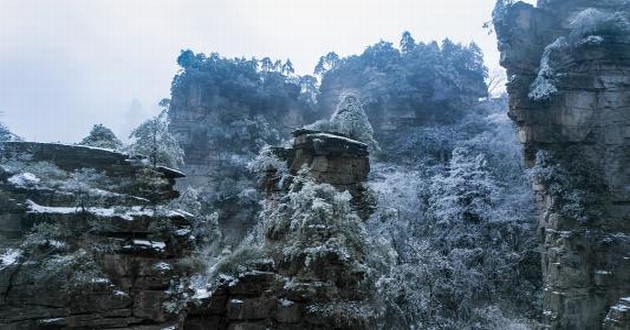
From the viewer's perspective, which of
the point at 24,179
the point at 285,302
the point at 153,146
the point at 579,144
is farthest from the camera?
the point at 579,144

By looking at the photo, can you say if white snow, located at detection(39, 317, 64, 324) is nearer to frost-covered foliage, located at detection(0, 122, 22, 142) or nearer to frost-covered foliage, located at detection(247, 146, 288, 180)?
frost-covered foliage, located at detection(0, 122, 22, 142)

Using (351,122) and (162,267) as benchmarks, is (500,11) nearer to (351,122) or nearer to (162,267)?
(351,122)

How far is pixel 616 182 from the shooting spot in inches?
580

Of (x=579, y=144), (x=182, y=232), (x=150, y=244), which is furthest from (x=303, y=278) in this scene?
(x=579, y=144)

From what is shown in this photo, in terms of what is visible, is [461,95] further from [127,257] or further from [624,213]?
[127,257]

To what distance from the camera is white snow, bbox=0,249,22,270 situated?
661 centimetres

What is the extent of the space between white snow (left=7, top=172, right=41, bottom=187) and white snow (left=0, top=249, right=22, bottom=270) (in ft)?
4.04

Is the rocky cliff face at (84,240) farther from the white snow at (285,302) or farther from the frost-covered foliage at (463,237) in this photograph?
the frost-covered foliage at (463,237)

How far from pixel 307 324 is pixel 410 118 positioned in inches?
990

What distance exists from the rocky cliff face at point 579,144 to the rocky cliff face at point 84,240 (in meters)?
12.8

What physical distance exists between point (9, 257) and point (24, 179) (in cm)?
146

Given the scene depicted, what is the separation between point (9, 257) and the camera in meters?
6.71

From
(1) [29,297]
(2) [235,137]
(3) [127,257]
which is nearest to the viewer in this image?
(1) [29,297]

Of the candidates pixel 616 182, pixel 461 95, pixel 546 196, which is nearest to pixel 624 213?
pixel 616 182
